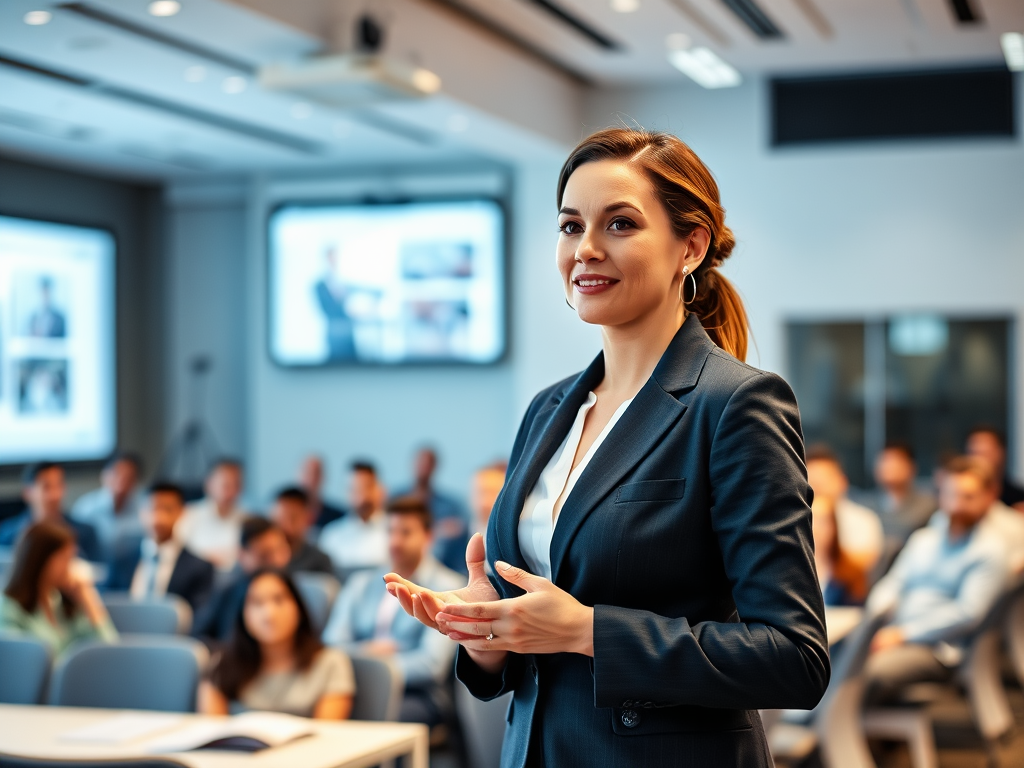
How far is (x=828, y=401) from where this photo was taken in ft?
29.0

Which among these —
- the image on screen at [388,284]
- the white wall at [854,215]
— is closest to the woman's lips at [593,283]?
the white wall at [854,215]

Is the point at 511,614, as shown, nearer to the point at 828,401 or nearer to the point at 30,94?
the point at 30,94

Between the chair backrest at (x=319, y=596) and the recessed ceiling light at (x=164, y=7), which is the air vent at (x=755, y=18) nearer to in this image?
the recessed ceiling light at (x=164, y=7)

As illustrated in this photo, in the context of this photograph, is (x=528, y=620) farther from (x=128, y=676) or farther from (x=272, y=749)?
(x=128, y=676)

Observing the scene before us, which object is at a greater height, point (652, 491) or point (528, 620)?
point (652, 491)

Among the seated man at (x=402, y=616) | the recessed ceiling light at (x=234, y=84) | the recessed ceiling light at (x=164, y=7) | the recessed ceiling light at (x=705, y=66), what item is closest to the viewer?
the seated man at (x=402, y=616)

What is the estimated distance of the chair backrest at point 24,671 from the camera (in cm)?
394

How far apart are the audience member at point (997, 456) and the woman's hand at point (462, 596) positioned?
6.66 meters

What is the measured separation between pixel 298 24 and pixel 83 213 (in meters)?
5.28

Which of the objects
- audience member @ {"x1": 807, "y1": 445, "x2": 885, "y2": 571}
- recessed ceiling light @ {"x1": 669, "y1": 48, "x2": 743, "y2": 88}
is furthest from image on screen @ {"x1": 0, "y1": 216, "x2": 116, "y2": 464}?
audience member @ {"x1": 807, "y1": 445, "x2": 885, "y2": 571}

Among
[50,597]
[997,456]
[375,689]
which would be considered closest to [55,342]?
[50,597]

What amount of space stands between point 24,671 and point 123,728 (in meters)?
0.95

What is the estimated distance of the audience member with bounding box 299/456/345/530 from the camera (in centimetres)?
823

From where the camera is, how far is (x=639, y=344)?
1.50 m
